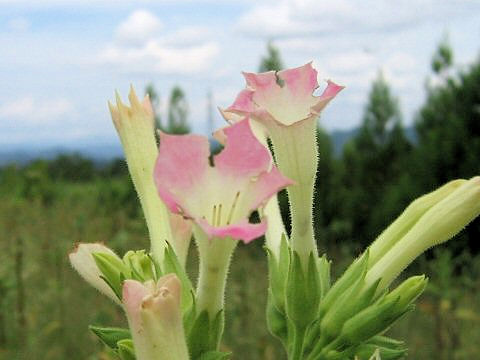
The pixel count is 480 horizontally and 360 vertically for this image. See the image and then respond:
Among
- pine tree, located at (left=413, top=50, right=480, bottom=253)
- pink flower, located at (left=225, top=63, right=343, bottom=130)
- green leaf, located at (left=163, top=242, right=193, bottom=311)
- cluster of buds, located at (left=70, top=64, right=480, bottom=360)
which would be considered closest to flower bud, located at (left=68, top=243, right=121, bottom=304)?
cluster of buds, located at (left=70, top=64, right=480, bottom=360)

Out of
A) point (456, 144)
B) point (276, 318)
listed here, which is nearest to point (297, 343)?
point (276, 318)

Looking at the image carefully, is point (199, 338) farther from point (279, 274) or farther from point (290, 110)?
point (290, 110)

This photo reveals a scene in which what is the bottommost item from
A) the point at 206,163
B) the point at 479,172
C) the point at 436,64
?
the point at 479,172

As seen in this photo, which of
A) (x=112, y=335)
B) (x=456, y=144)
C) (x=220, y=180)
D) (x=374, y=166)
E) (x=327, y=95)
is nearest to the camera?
(x=220, y=180)

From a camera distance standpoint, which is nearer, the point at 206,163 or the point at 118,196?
the point at 206,163

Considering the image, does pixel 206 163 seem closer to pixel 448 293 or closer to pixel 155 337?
pixel 155 337

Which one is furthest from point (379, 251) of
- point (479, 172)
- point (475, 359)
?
point (479, 172)

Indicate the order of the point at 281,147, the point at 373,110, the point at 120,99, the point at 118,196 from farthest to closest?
1. the point at 118,196
2. the point at 373,110
3. the point at 120,99
4. the point at 281,147
